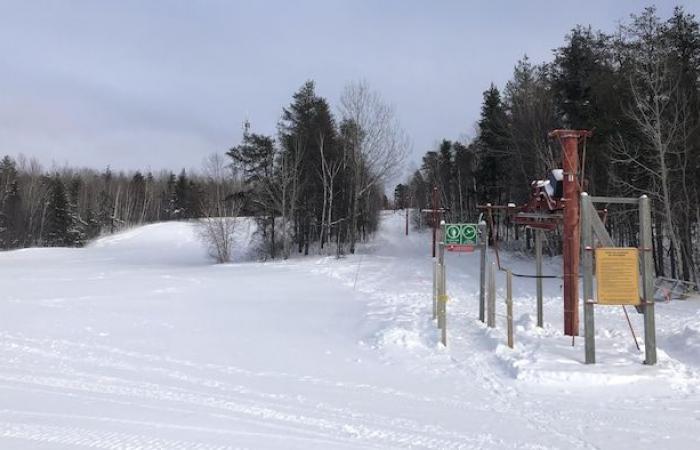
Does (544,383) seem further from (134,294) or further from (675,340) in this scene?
(134,294)

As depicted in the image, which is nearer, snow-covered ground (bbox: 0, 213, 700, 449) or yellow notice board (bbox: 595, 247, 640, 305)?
snow-covered ground (bbox: 0, 213, 700, 449)

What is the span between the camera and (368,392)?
742cm

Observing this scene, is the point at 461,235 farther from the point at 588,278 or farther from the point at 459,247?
the point at 588,278

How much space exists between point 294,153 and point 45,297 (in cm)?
2488

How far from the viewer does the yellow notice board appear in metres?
8.43

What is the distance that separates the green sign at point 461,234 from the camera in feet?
40.9

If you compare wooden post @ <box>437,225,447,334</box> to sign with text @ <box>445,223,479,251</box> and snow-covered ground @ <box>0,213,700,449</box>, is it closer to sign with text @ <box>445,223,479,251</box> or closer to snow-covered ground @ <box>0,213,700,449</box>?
sign with text @ <box>445,223,479,251</box>

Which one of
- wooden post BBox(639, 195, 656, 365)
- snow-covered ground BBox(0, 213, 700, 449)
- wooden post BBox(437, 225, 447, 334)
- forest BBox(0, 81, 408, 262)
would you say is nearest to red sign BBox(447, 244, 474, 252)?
wooden post BBox(437, 225, 447, 334)

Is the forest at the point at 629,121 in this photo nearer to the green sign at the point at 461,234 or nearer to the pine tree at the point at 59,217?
the green sign at the point at 461,234

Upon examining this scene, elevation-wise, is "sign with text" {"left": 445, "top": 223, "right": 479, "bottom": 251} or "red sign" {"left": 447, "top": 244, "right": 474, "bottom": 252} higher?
"sign with text" {"left": 445, "top": 223, "right": 479, "bottom": 251}

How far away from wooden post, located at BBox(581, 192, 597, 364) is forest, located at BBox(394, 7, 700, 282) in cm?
1056

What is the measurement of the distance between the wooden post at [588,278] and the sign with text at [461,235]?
3.85 metres

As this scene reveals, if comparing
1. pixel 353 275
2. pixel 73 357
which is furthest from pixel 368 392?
pixel 353 275

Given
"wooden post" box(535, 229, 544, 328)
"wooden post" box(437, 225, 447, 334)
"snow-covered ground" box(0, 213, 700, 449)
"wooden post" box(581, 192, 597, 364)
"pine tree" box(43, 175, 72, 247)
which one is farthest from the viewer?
"pine tree" box(43, 175, 72, 247)
